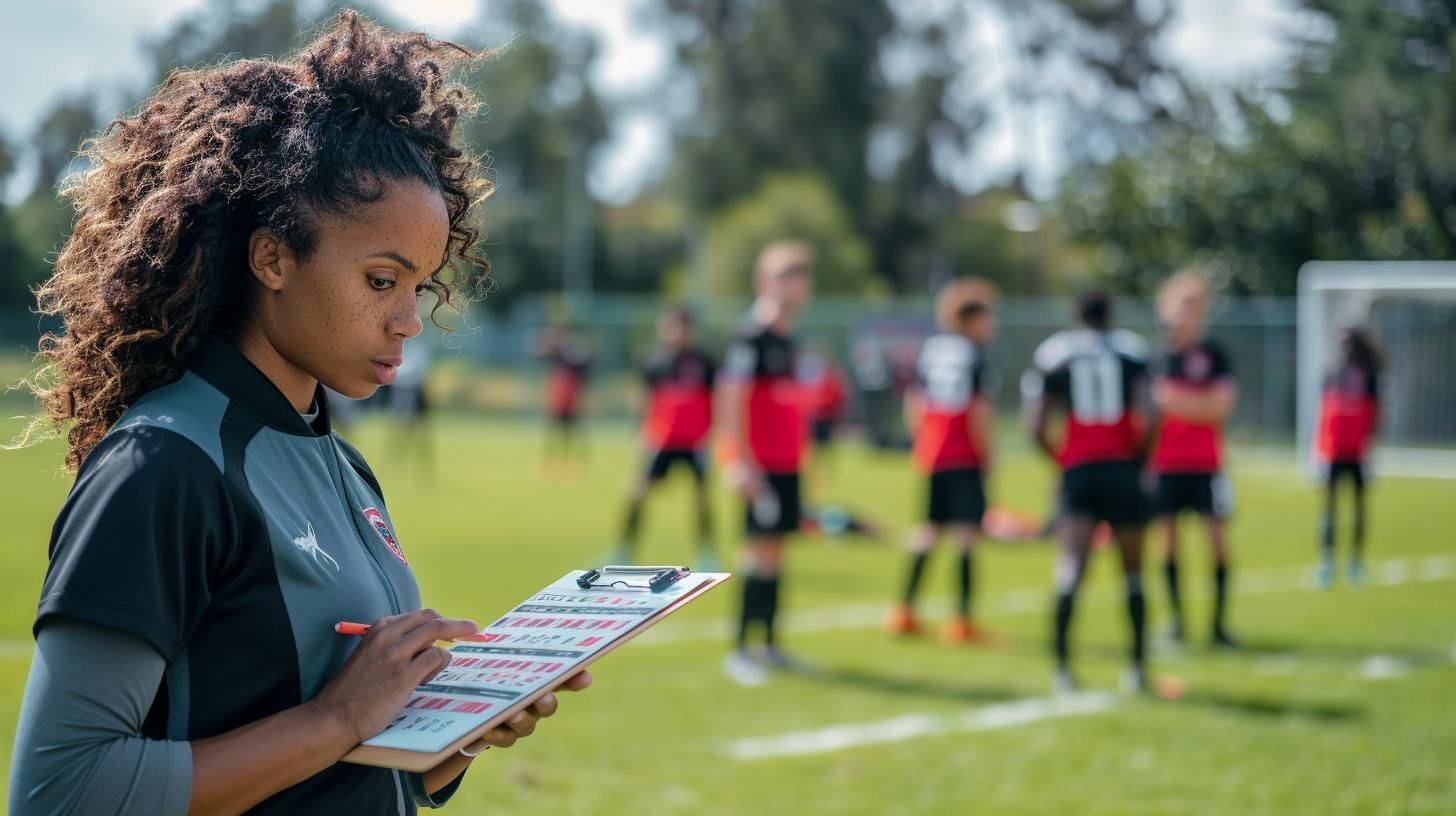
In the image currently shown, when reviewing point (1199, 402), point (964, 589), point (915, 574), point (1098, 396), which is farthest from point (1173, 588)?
point (1098, 396)

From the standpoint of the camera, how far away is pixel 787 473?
8328 mm

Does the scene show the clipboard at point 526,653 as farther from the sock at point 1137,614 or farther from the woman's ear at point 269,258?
the sock at point 1137,614

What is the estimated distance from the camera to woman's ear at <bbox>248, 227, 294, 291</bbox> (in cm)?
174

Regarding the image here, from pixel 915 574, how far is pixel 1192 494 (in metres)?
1.93

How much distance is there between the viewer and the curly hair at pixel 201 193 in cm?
173

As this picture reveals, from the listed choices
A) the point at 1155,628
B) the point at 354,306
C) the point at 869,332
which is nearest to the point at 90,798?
the point at 354,306

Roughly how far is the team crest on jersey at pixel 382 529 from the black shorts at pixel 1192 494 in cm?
787

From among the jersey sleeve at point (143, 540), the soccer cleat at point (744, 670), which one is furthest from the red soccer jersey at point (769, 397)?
the jersey sleeve at point (143, 540)

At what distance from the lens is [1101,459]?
291 inches

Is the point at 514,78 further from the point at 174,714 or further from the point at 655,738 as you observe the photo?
the point at 174,714

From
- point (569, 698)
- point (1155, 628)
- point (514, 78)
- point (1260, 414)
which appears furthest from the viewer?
point (514, 78)

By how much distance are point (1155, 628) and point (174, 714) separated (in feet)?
28.9

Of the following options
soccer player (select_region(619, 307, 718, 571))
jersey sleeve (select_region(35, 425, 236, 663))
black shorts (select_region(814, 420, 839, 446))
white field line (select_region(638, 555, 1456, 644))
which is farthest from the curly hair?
black shorts (select_region(814, 420, 839, 446))

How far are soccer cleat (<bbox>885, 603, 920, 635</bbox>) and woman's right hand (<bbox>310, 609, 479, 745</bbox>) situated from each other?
7724 millimetres
